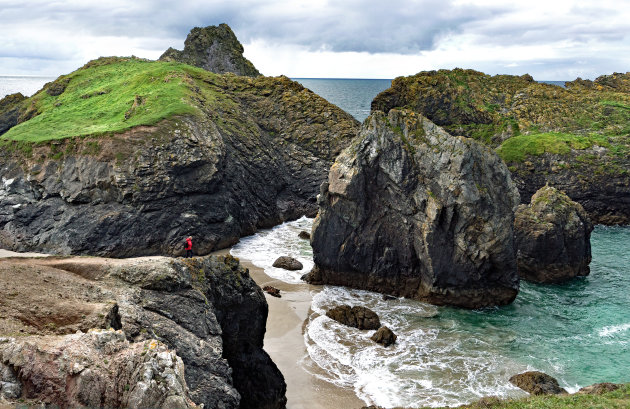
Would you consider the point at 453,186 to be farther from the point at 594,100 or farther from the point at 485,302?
the point at 594,100

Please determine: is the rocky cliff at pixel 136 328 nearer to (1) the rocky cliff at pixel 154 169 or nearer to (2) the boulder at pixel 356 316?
(2) the boulder at pixel 356 316

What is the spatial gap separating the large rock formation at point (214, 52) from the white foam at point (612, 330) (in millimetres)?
75688

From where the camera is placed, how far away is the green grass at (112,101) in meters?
51.8

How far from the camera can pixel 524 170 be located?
65.6m

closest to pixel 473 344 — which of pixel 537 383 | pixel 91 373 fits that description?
pixel 537 383

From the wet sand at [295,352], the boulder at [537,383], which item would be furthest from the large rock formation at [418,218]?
the boulder at [537,383]

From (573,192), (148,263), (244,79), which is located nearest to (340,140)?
(244,79)

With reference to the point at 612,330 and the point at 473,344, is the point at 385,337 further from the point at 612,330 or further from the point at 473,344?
the point at 612,330

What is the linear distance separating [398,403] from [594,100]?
7864cm

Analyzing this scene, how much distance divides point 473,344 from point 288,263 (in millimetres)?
16831

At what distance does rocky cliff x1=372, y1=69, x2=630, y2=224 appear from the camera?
61.7m

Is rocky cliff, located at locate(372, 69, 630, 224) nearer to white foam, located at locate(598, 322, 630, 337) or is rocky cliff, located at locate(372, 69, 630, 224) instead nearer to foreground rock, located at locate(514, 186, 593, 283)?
foreground rock, located at locate(514, 186, 593, 283)

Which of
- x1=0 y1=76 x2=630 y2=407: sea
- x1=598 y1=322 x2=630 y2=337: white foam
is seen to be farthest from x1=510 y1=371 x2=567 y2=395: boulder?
x1=598 y1=322 x2=630 y2=337: white foam

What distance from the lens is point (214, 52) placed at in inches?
3755
